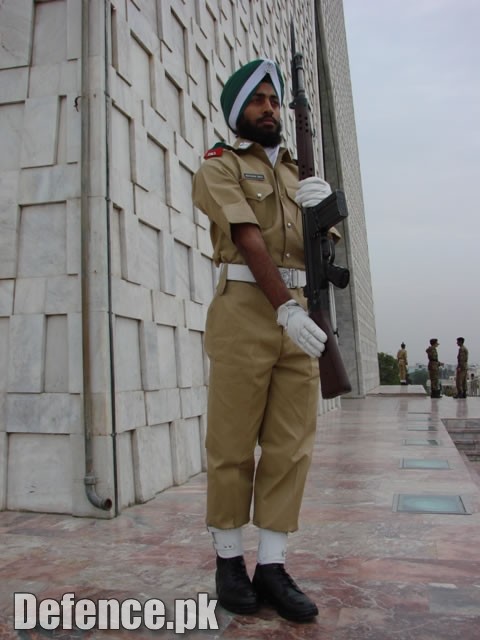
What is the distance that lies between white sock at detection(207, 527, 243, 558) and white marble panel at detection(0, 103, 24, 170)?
90.1 inches

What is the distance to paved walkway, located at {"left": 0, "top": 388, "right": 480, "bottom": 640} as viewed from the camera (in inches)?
67.0

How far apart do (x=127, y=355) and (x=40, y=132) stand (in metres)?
1.27

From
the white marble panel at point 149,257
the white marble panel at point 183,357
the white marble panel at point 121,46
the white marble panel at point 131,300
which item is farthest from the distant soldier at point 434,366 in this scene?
the white marble panel at point 121,46

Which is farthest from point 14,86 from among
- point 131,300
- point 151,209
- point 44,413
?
point 44,413

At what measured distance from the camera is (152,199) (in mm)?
3766

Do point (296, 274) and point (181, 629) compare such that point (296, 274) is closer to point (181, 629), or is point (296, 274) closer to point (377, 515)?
point (181, 629)

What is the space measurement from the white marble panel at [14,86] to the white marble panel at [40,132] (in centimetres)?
7

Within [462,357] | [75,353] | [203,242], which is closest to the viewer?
[75,353]

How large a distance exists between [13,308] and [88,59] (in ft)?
4.47

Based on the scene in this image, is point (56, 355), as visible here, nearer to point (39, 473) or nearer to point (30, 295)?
point (30, 295)

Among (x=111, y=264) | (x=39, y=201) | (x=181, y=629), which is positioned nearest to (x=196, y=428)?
(x=111, y=264)

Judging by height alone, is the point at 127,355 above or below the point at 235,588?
above

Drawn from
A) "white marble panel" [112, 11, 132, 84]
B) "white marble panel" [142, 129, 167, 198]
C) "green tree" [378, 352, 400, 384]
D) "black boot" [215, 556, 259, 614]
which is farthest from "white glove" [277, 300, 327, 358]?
"green tree" [378, 352, 400, 384]

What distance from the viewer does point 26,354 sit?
3102 mm
